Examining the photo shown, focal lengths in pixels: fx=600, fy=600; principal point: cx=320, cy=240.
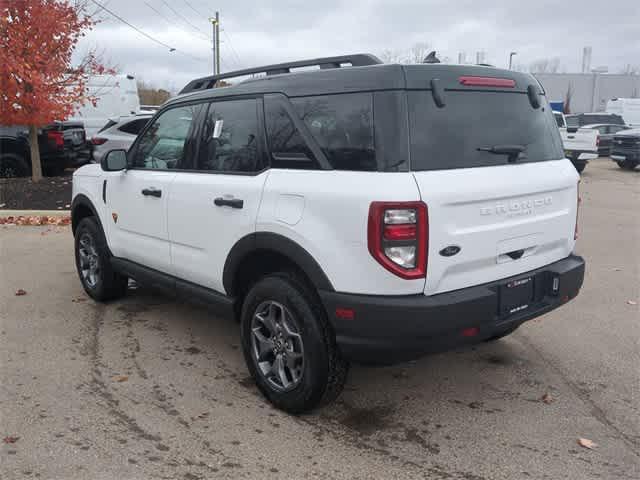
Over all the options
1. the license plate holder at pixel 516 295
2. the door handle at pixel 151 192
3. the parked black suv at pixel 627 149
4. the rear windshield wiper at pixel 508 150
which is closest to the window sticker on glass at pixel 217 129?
the door handle at pixel 151 192

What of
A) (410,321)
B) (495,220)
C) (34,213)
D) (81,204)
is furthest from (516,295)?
(34,213)

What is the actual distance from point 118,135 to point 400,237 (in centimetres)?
1038

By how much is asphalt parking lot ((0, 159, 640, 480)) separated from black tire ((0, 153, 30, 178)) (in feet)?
28.3

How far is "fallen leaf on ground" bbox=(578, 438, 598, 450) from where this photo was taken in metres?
3.17

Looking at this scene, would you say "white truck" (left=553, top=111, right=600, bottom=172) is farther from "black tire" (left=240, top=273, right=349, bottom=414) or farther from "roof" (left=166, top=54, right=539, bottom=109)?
"black tire" (left=240, top=273, right=349, bottom=414)

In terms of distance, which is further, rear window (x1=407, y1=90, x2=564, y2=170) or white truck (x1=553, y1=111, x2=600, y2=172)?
white truck (x1=553, y1=111, x2=600, y2=172)

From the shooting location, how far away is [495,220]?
10.3 feet

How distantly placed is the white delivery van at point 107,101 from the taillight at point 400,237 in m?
15.3

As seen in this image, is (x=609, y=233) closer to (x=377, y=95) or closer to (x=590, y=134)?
(x=377, y=95)

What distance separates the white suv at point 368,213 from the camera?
291cm

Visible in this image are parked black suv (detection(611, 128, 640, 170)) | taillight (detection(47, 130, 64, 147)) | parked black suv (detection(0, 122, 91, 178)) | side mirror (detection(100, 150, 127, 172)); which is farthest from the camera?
parked black suv (detection(611, 128, 640, 170))

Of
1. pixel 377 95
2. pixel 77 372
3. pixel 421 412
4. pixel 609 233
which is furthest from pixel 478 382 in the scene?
pixel 609 233

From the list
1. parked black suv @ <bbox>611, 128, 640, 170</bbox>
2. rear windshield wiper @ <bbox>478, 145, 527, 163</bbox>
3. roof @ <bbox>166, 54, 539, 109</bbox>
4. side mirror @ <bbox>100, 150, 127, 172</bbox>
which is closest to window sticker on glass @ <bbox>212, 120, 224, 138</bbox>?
roof @ <bbox>166, 54, 539, 109</bbox>

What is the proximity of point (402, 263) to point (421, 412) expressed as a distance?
1159mm
